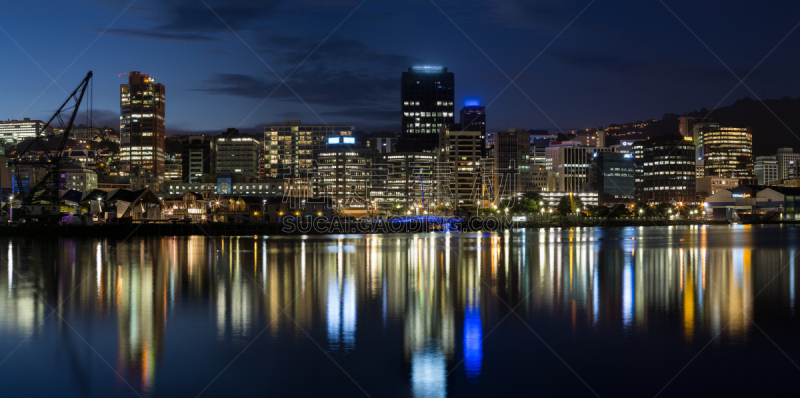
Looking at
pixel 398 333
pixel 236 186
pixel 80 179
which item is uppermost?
pixel 80 179

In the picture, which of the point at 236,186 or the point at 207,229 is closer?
the point at 207,229

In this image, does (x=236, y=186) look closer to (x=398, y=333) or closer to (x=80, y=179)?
(x=80, y=179)

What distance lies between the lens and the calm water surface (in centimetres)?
1207

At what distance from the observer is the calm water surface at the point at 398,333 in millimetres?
12070

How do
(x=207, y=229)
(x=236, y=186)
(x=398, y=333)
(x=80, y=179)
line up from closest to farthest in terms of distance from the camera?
(x=398, y=333), (x=207, y=229), (x=80, y=179), (x=236, y=186)

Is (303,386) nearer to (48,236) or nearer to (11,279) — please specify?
(11,279)

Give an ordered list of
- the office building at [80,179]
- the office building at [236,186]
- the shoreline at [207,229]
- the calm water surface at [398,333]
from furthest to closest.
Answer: the office building at [236,186]
the office building at [80,179]
the shoreline at [207,229]
the calm water surface at [398,333]

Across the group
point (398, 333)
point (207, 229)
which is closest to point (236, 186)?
point (207, 229)

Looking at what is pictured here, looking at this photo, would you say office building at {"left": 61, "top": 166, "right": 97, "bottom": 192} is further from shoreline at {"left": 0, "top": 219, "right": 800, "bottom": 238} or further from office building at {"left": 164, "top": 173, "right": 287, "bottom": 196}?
shoreline at {"left": 0, "top": 219, "right": 800, "bottom": 238}

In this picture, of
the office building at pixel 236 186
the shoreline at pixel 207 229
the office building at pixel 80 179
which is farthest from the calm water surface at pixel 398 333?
the office building at pixel 80 179

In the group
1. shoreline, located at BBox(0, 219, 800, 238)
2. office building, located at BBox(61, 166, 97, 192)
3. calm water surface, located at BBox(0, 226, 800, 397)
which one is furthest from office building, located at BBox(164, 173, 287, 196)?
calm water surface, located at BBox(0, 226, 800, 397)

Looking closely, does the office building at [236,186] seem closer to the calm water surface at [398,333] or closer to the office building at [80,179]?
the office building at [80,179]

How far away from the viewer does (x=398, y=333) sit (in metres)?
16.3

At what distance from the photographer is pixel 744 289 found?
2511 centimetres
